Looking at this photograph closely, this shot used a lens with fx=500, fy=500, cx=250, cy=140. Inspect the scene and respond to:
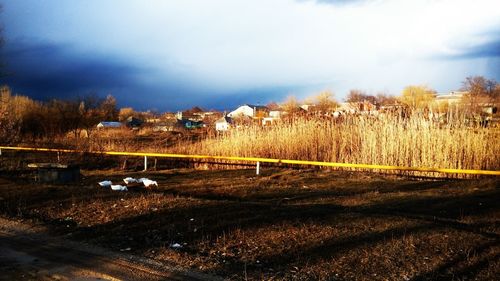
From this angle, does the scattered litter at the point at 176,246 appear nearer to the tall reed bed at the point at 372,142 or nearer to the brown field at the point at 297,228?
the brown field at the point at 297,228

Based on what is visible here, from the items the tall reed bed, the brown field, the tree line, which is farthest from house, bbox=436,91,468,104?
the tree line

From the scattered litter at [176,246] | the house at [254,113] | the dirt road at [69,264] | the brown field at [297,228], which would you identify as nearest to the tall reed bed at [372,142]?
the brown field at [297,228]

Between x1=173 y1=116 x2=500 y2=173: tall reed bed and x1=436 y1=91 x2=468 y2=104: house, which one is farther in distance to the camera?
x1=436 y1=91 x2=468 y2=104: house

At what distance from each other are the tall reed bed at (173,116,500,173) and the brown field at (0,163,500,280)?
2.05m

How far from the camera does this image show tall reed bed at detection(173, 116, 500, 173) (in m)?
14.6

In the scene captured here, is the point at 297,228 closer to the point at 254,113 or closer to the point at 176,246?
the point at 176,246

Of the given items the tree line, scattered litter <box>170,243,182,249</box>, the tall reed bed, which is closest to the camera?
scattered litter <box>170,243,182,249</box>

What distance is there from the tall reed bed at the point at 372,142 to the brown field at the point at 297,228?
6.71 ft

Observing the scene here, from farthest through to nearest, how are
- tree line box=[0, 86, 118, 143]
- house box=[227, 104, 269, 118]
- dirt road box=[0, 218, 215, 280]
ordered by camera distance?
1. tree line box=[0, 86, 118, 143]
2. house box=[227, 104, 269, 118]
3. dirt road box=[0, 218, 215, 280]

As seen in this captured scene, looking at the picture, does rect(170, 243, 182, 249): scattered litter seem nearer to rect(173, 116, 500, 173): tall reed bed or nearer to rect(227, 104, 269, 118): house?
rect(173, 116, 500, 173): tall reed bed

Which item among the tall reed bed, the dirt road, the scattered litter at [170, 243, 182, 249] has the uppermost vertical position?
the tall reed bed

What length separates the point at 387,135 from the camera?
16.0 metres

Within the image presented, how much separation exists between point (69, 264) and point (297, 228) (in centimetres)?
306

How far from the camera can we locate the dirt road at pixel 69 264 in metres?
5.50
